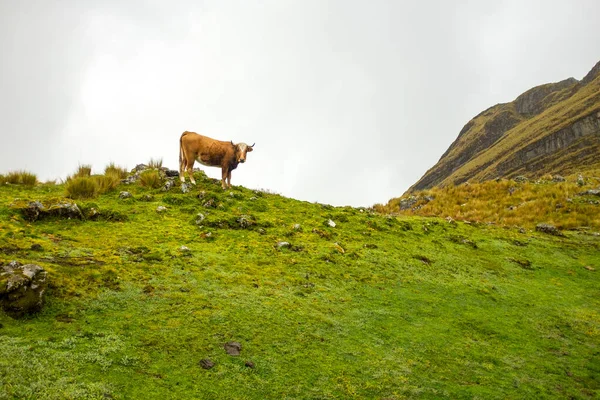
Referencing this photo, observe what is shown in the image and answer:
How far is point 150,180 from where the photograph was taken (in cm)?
1238

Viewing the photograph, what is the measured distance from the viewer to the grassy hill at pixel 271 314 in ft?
12.9

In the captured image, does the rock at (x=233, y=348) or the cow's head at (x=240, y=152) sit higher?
the cow's head at (x=240, y=152)

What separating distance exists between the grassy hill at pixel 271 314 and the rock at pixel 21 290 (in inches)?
6.2

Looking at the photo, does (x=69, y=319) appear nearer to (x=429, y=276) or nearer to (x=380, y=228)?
(x=429, y=276)

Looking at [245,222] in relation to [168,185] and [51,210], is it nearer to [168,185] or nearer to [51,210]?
[168,185]

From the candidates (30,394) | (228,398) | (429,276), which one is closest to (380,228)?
(429,276)

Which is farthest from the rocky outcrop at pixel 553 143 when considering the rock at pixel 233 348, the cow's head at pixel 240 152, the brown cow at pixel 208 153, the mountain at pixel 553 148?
the rock at pixel 233 348

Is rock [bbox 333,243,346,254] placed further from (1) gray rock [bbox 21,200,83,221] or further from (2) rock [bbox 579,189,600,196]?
(2) rock [bbox 579,189,600,196]

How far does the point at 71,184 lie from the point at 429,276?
10.6 m

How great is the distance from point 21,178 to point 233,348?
35.0 feet

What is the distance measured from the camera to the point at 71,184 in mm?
10469

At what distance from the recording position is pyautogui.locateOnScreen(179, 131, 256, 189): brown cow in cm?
1323

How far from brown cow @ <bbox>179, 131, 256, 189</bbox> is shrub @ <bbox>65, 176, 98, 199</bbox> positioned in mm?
3207

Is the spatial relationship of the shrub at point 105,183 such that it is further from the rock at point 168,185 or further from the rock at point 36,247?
the rock at point 36,247
